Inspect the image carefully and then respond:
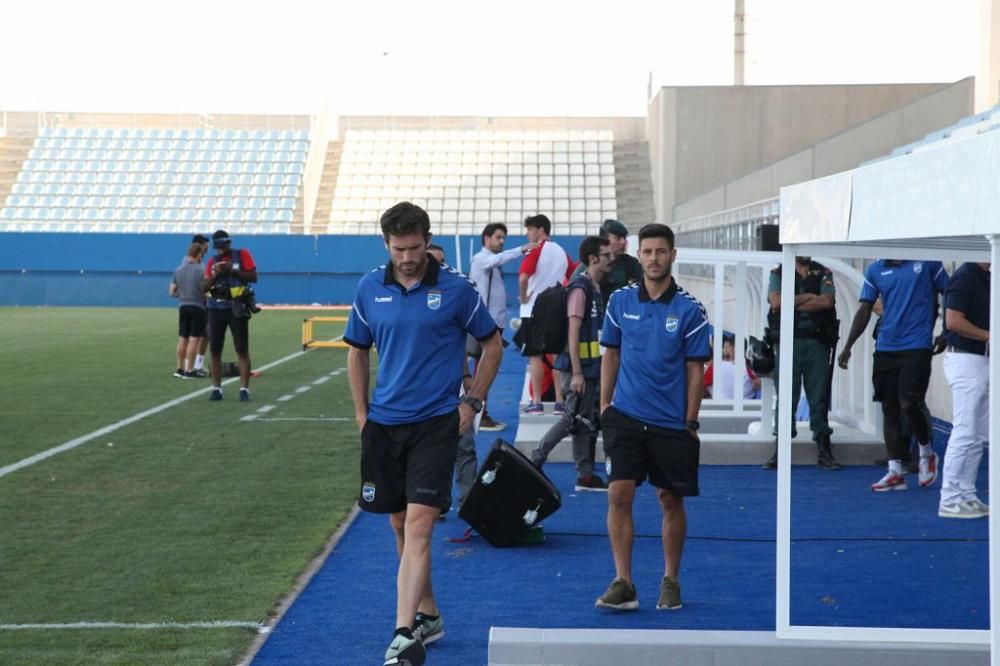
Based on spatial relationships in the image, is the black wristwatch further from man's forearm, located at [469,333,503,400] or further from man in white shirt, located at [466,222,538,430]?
man in white shirt, located at [466,222,538,430]

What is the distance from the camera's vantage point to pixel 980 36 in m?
21.6

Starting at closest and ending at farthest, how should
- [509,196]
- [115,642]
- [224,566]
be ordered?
1. [115,642]
2. [224,566]
3. [509,196]

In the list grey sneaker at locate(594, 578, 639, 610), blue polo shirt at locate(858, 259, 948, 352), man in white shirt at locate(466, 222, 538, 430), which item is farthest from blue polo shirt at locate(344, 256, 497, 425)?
man in white shirt at locate(466, 222, 538, 430)

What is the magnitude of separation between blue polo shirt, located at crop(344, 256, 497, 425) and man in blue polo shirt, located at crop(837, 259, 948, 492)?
499 centimetres

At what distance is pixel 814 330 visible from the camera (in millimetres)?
11586

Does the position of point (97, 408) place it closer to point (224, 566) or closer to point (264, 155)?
point (224, 566)

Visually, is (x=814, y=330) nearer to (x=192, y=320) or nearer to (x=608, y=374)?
(x=608, y=374)

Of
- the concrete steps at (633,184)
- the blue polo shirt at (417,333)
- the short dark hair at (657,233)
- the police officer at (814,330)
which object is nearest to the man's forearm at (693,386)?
the short dark hair at (657,233)

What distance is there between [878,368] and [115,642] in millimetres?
6216

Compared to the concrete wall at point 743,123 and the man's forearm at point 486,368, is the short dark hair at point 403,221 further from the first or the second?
the concrete wall at point 743,123

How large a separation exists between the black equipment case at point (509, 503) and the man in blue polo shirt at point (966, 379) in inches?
106

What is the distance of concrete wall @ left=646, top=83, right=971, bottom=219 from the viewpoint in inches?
1636

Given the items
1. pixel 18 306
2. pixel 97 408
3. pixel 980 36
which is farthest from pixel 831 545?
pixel 18 306

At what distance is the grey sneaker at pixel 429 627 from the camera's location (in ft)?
20.5
